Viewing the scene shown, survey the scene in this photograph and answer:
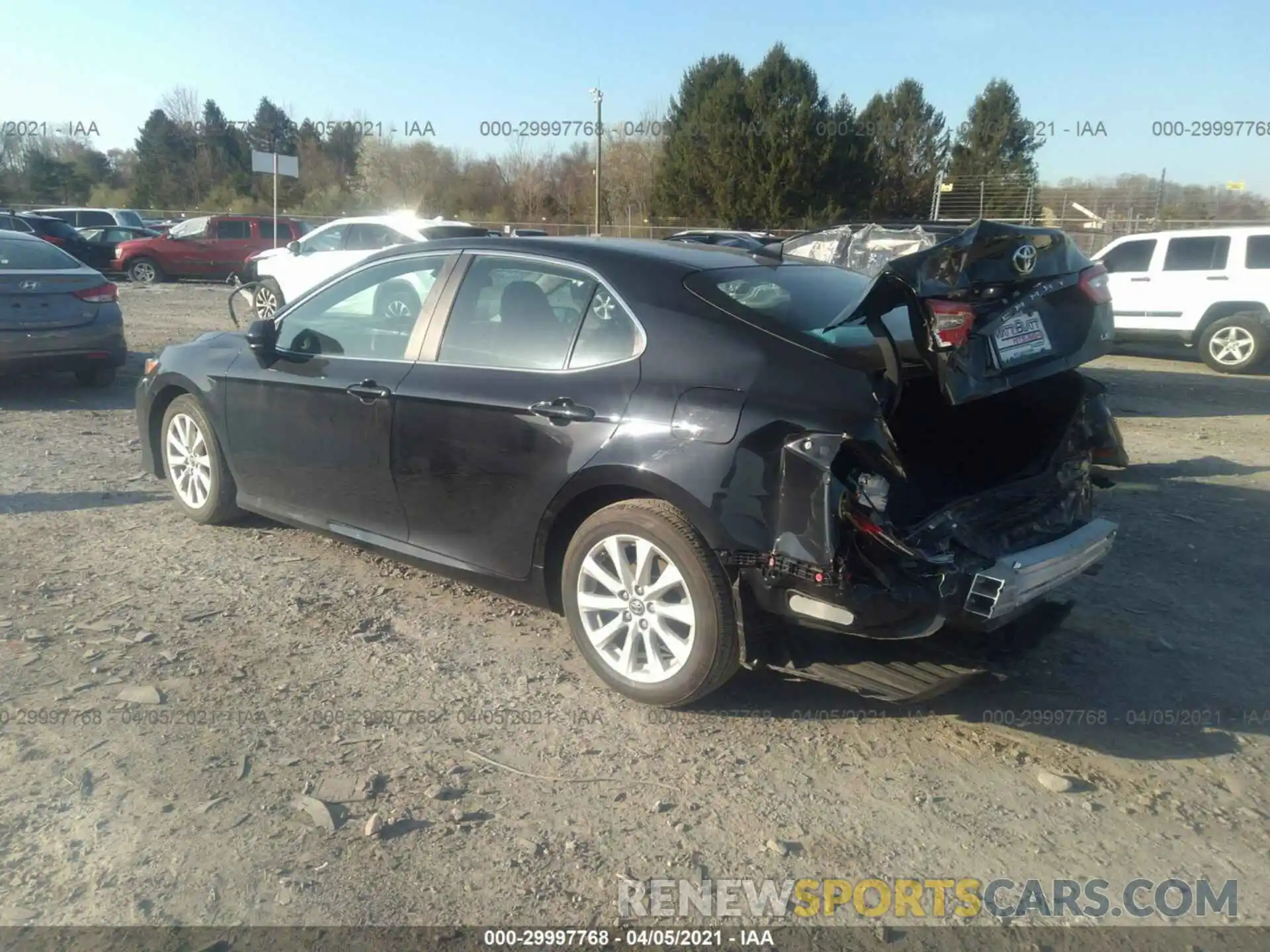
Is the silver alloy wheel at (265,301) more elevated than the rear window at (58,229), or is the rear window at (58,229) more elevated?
the rear window at (58,229)

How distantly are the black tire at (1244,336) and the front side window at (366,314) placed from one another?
1205 centimetres

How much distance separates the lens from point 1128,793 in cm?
335

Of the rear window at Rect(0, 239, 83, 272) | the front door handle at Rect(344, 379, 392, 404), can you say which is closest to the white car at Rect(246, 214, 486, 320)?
the rear window at Rect(0, 239, 83, 272)

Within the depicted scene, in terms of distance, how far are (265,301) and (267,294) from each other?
12cm

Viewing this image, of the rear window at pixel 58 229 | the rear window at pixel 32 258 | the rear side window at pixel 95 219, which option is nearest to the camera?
the rear window at pixel 32 258

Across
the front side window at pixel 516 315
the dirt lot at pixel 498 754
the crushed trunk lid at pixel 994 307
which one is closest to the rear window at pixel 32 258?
the dirt lot at pixel 498 754

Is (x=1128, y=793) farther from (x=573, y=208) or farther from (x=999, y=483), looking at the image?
(x=573, y=208)

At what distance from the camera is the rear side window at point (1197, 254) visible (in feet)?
43.6

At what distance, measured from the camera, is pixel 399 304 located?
4672mm

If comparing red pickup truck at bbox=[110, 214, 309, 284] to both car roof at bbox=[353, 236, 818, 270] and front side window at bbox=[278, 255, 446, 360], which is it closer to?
front side window at bbox=[278, 255, 446, 360]

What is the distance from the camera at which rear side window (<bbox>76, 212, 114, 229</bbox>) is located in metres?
30.8

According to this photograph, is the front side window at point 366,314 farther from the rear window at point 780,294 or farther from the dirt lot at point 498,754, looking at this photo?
the rear window at point 780,294

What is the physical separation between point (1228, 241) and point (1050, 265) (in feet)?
37.4

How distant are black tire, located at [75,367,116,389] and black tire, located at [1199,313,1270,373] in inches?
513
